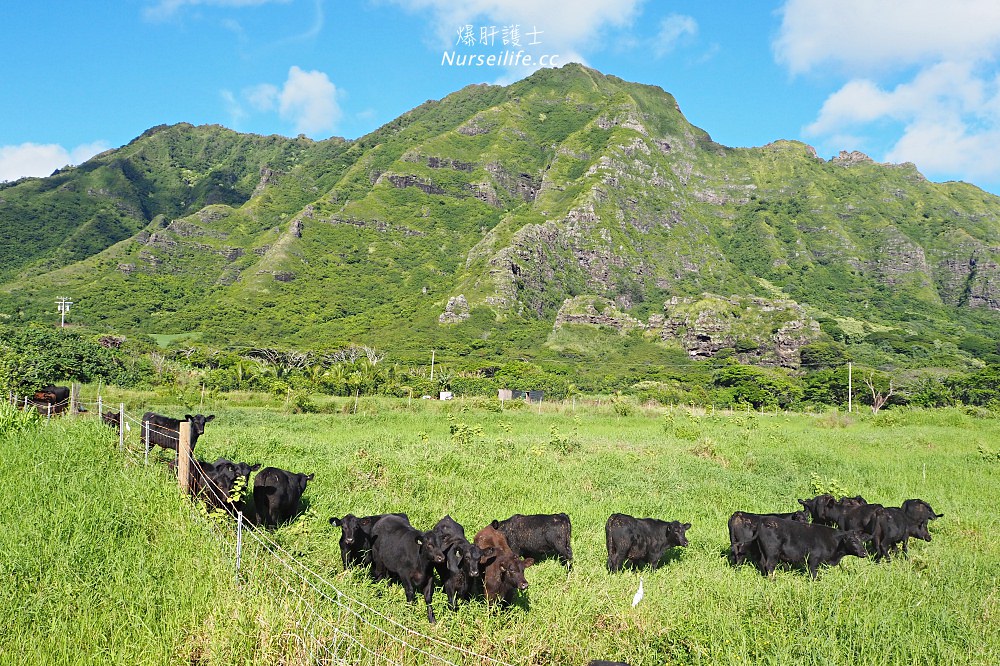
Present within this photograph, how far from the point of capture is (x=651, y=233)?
561 ft

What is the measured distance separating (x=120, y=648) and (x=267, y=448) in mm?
11036

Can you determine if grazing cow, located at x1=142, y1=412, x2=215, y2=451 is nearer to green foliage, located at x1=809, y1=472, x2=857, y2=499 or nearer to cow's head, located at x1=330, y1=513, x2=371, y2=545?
cow's head, located at x1=330, y1=513, x2=371, y2=545

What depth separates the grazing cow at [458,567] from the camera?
674 centimetres

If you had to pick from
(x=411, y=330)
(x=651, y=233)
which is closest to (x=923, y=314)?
(x=651, y=233)

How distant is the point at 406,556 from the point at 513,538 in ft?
6.48

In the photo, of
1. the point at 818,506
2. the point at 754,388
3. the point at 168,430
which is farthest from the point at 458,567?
the point at 754,388

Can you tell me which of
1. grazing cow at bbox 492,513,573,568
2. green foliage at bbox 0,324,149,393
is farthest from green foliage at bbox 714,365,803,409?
grazing cow at bbox 492,513,573,568

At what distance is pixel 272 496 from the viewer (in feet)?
30.3

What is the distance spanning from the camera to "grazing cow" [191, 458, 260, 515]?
920 centimetres

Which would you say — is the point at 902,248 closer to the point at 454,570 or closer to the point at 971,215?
the point at 971,215

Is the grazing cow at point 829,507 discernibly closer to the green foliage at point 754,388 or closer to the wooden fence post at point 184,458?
the wooden fence post at point 184,458

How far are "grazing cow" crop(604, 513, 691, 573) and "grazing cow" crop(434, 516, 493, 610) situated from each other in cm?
235

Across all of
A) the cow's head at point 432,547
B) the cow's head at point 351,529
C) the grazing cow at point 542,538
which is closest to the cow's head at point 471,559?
the cow's head at point 432,547

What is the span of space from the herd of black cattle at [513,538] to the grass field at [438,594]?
23 centimetres
